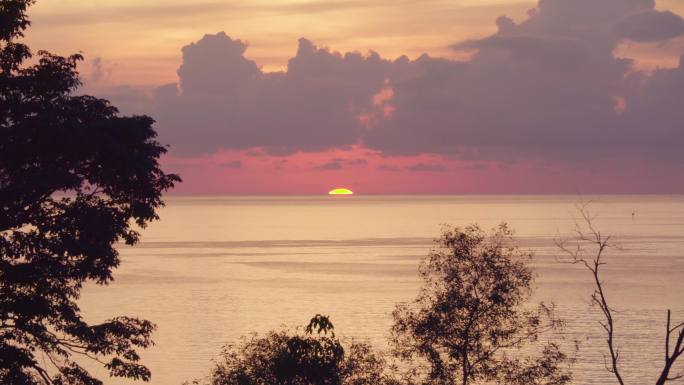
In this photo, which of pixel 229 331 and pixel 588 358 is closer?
pixel 588 358

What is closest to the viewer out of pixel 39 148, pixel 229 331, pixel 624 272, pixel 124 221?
pixel 39 148

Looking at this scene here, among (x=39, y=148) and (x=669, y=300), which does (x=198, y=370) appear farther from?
(x=669, y=300)

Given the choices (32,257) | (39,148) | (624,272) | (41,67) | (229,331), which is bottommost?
(32,257)

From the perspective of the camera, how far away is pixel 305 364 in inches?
1403

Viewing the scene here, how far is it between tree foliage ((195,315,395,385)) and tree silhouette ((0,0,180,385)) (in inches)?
309

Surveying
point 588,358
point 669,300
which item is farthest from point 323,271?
point 588,358

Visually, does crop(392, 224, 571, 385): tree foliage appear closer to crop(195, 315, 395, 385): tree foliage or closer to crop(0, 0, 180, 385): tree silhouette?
crop(195, 315, 395, 385): tree foliage

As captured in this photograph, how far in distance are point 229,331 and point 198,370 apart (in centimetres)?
2919

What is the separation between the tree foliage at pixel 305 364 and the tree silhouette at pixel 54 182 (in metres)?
7.85

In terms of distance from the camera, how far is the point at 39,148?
27.5m

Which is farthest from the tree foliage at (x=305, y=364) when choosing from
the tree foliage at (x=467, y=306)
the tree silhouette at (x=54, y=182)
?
the tree silhouette at (x=54, y=182)

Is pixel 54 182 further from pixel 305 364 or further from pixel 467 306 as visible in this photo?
pixel 467 306

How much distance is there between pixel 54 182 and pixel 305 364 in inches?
532

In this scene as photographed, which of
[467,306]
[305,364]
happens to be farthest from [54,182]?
[467,306]
